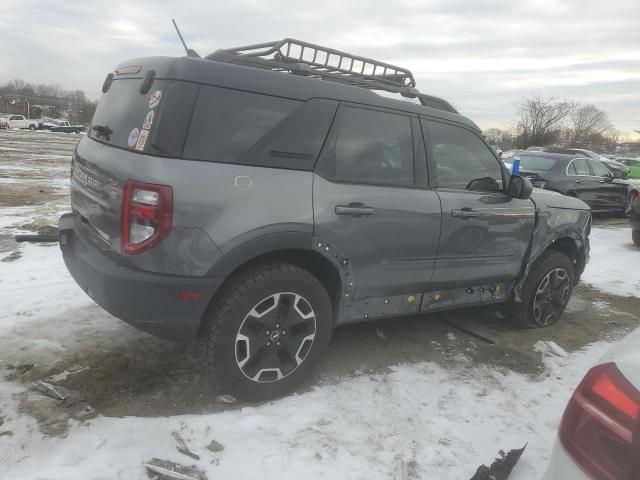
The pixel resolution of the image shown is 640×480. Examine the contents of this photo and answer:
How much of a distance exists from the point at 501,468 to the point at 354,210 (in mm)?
1651

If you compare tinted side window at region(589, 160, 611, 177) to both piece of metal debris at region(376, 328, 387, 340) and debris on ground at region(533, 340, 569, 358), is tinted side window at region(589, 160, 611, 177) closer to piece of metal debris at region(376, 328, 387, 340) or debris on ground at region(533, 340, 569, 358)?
debris on ground at region(533, 340, 569, 358)

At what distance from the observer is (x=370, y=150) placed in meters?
3.39

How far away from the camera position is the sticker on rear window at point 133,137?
277 centimetres

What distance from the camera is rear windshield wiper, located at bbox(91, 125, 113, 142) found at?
10.1 feet

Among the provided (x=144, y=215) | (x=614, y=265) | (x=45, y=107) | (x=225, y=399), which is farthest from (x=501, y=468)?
(x=45, y=107)

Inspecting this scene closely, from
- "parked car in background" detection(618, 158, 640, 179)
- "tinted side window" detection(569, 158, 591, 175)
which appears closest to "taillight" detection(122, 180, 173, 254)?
"tinted side window" detection(569, 158, 591, 175)

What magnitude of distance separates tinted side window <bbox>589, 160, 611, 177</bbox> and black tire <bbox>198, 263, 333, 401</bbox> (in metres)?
10.8

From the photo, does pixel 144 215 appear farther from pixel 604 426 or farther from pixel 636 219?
pixel 636 219

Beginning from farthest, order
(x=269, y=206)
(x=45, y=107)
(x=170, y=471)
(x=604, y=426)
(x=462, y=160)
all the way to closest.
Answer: (x=45, y=107)
(x=462, y=160)
(x=269, y=206)
(x=170, y=471)
(x=604, y=426)

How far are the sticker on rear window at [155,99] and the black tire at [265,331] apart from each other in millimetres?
1039

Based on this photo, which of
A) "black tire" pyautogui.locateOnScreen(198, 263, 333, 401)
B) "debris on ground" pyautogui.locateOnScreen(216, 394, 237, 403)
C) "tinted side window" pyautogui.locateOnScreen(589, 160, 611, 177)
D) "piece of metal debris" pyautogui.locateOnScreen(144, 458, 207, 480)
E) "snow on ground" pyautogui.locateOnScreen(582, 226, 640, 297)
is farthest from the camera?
"tinted side window" pyautogui.locateOnScreen(589, 160, 611, 177)

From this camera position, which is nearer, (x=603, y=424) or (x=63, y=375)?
(x=603, y=424)

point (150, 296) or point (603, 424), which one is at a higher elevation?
point (603, 424)

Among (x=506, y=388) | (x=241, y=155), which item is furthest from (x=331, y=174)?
(x=506, y=388)
